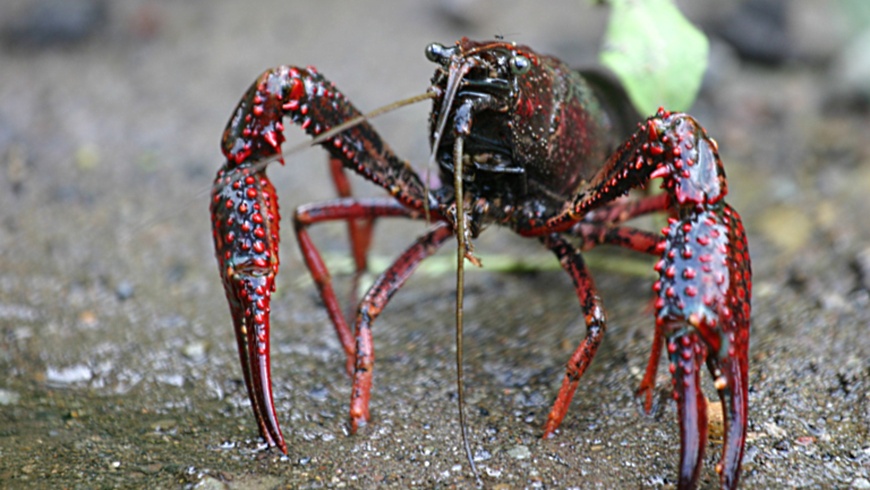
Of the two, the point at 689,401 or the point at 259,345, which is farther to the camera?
the point at 259,345

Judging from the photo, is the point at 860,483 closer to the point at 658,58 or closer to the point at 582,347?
the point at 582,347

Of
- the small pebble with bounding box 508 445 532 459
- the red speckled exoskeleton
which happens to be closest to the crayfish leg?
the red speckled exoskeleton

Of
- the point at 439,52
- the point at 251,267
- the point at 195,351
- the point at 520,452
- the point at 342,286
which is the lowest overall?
the point at 520,452

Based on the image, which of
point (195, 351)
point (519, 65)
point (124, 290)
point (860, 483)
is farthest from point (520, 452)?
point (124, 290)

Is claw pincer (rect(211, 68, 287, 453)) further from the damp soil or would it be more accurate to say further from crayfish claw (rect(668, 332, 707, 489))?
crayfish claw (rect(668, 332, 707, 489))

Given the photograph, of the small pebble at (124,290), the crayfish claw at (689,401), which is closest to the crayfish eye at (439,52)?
the crayfish claw at (689,401)

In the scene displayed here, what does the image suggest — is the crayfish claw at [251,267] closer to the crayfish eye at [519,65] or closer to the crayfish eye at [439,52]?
the crayfish eye at [439,52]

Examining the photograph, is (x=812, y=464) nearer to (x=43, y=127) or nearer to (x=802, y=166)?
(x=802, y=166)

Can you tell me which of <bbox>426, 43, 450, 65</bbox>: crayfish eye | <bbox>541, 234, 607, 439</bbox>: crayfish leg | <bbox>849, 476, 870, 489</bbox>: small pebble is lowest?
<bbox>849, 476, 870, 489</bbox>: small pebble
